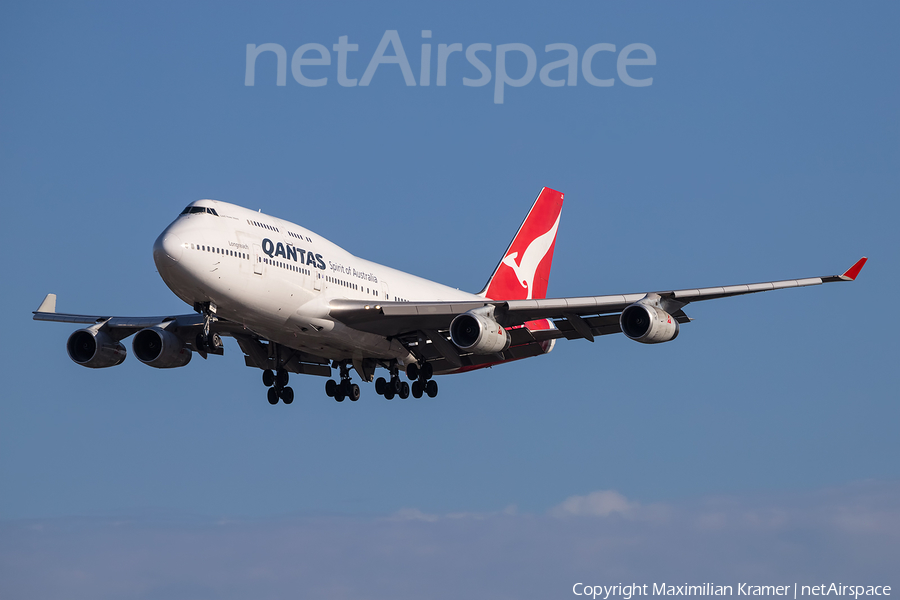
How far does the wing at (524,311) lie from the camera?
131 ft

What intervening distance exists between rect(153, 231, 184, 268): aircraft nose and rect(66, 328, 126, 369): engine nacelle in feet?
34.9

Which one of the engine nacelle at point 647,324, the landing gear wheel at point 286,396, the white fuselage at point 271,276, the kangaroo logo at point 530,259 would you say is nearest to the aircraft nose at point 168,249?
the white fuselage at point 271,276

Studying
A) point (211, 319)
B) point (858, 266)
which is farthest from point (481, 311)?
point (858, 266)

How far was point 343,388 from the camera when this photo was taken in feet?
153

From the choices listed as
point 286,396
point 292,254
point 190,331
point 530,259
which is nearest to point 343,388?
point 286,396

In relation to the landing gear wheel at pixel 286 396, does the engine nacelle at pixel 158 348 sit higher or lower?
higher

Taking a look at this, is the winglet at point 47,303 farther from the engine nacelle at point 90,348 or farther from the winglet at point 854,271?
the winglet at point 854,271

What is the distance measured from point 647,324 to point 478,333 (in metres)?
6.07

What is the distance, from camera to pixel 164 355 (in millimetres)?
44312

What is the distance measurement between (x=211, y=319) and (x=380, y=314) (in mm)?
6561

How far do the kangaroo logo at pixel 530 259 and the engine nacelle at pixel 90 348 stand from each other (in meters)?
20.0

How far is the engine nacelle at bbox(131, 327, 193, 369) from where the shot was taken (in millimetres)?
44312

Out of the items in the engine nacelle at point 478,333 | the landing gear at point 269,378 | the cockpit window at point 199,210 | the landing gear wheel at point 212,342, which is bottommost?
the landing gear wheel at point 212,342

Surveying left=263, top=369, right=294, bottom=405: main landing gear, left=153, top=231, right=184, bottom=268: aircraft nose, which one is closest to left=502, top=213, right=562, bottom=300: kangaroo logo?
left=263, top=369, right=294, bottom=405: main landing gear
